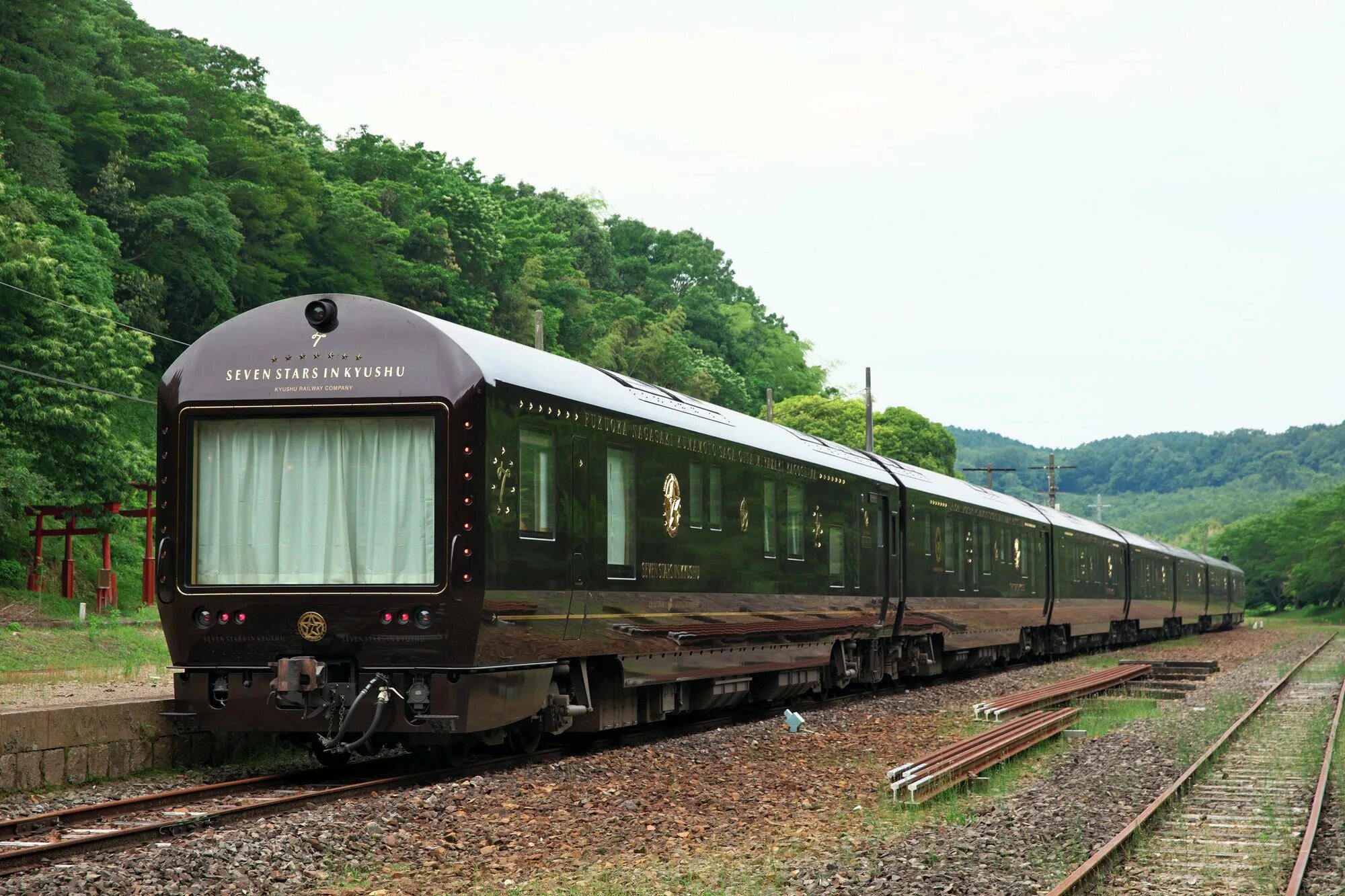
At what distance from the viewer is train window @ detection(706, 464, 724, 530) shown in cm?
1558

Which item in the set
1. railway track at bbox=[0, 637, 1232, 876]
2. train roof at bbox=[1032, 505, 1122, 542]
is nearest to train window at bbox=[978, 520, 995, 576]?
train roof at bbox=[1032, 505, 1122, 542]

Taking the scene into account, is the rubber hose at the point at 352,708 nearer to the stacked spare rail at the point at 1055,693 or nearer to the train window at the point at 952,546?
the stacked spare rail at the point at 1055,693

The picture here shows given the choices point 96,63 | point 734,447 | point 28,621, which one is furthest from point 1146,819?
point 96,63

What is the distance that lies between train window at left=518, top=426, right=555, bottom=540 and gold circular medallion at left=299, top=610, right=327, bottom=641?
5.09 feet

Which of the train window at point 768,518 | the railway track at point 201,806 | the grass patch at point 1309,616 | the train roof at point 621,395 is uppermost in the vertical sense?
the train roof at point 621,395

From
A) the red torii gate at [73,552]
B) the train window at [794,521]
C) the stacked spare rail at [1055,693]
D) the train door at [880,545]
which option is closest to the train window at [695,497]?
the train window at [794,521]

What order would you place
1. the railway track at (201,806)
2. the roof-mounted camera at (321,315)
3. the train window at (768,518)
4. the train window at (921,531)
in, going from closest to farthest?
the railway track at (201,806)
the roof-mounted camera at (321,315)
the train window at (768,518)
the train window at (921,531)

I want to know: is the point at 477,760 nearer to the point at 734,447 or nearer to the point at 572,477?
the point at 572,477

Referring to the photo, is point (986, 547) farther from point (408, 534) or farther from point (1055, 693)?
point (408, 534)

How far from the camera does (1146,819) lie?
10.6 metres

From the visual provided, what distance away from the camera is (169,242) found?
163 feet

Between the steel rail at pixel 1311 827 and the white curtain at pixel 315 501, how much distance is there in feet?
19.1

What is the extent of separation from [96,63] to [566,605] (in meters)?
46.1

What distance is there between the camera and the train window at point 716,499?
613 inches
